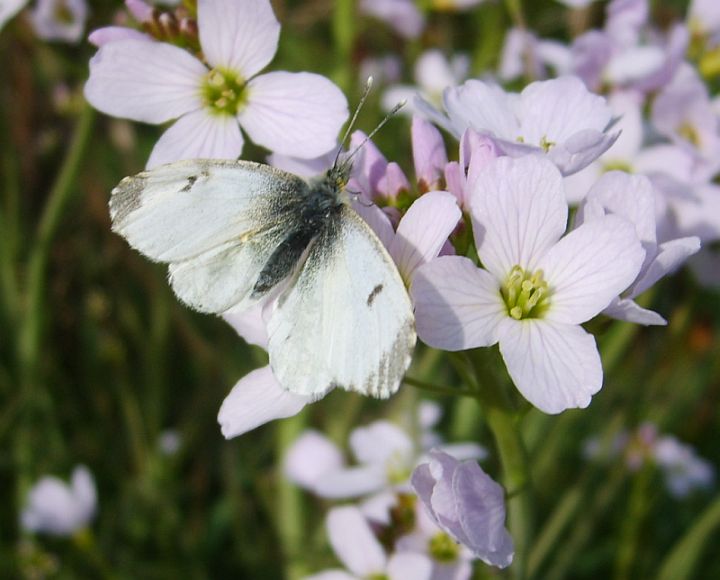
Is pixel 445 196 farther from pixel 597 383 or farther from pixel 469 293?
pixel 597 383

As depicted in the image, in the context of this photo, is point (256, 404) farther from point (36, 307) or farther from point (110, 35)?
point (36, 307)

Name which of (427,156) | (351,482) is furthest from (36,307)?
(427,156)

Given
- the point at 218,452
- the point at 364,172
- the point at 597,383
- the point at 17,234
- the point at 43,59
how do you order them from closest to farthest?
the point at 597,383
the point at 364,172
the point at 17,234
the point at 218,452
the point at 43,59

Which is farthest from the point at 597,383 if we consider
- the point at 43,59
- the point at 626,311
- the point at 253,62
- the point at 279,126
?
the point at 43,59

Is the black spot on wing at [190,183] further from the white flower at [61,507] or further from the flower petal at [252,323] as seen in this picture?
the white flower at [61,507]

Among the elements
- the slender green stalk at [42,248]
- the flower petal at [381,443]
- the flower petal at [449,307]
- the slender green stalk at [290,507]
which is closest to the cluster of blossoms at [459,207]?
the flower petal at [449,307]

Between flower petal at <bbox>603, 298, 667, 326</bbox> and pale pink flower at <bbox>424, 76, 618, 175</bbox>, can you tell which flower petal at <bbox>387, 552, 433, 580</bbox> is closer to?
flower petal at <bbox>603, 298, 667, 326</bbox>

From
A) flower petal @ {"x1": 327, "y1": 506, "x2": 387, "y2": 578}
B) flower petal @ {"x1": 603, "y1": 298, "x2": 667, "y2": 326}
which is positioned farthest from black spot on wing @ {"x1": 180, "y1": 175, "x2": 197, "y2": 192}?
flower petal @ {"x1": 327, "y1": 506, "x2": 387, "y2": 578}
